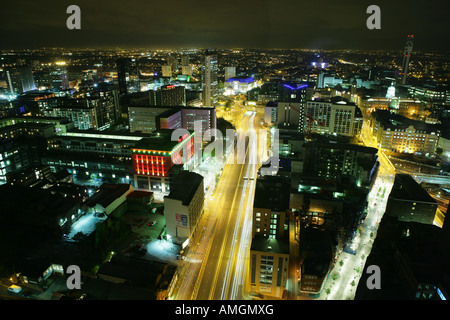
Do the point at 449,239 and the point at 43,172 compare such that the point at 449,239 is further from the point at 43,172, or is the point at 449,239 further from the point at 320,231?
the point at 43,172

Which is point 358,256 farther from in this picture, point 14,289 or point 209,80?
point 209,80

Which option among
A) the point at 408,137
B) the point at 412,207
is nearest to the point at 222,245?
the point at 412,207

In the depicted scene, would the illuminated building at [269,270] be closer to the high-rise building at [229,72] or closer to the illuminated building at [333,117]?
the illuminated building at [333,117]

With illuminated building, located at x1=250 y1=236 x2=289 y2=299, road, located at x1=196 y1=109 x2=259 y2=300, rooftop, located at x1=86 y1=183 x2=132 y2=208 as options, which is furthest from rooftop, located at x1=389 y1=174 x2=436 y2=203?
rooftop, located at x1=86 y1=183 x2=132 y2=208

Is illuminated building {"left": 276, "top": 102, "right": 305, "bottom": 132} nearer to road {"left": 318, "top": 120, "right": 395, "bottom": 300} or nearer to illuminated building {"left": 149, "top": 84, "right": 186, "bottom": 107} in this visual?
road {"left": 318, "top": 120, "right": 395, "bottom": 300}

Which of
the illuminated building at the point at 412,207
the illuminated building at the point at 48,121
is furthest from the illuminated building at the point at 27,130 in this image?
A: the illuminated building at the point at 412,207

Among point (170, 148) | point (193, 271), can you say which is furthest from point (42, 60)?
point (193, 271)
